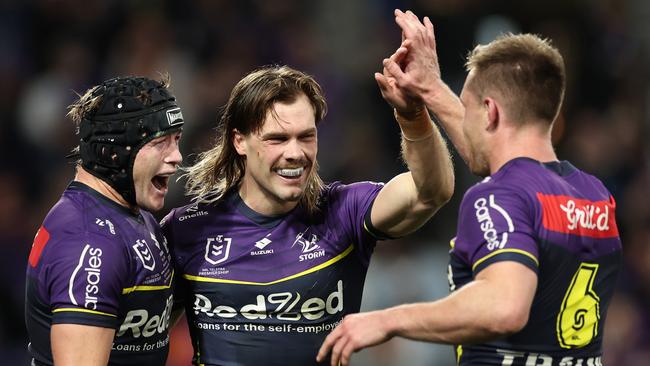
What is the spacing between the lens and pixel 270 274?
5.09 metres

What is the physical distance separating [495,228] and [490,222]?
4 cm

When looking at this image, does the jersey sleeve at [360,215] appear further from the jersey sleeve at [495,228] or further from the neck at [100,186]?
the jersey sleeve at [495,228]

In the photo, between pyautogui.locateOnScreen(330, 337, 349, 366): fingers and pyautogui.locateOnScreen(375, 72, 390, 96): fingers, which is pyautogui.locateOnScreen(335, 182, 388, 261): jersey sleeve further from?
pyautogui.locateOnScreen(330, 337, 349, 366): fingers

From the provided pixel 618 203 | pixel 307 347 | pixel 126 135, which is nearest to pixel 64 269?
pixel 126 135

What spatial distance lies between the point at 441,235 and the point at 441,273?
399 millimetres

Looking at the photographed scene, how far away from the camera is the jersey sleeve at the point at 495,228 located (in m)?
3.73

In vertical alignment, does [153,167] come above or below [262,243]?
above

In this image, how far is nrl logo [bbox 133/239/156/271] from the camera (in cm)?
465

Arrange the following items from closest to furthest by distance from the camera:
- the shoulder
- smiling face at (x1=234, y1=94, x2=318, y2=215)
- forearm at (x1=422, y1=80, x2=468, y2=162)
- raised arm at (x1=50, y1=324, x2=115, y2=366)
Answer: raised arm at (x1=50, y1=324, x2=115, y2=366) < forearm at (x1=422, y1=80, x2=468, y2=162) < smiling face at (x1=234, y1=94, x2=318, y2=215) < the shoulder

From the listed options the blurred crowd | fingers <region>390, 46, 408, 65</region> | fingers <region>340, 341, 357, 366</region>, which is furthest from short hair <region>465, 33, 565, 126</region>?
the blurred crowd

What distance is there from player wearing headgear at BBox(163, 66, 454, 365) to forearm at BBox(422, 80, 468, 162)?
0.46 feet

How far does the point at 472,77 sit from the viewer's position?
4172 mm

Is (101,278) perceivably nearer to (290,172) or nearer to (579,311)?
(290,172)

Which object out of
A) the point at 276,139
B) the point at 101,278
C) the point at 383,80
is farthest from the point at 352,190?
the point at 101,278
